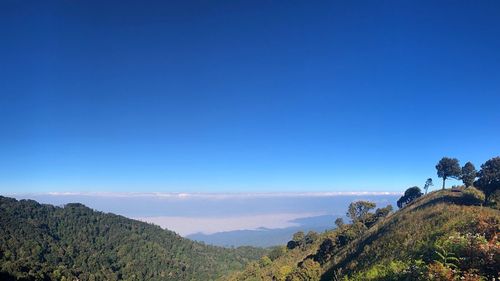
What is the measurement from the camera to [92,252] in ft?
538

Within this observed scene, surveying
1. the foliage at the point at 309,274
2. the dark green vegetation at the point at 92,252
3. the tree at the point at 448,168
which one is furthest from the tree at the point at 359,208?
the dark green vegetation at the point at 92,252

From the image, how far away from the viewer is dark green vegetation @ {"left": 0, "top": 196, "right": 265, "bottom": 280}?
13188cm

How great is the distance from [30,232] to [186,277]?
223 feet

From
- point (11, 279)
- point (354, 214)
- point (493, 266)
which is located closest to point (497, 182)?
point (493, 266)

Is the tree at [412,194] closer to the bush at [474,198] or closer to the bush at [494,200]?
the bush at [474,198]

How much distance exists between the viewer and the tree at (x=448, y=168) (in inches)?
2938

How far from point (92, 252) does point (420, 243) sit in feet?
547

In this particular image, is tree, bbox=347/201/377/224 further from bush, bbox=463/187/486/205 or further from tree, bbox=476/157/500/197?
tree, bbox=476/157/500/197

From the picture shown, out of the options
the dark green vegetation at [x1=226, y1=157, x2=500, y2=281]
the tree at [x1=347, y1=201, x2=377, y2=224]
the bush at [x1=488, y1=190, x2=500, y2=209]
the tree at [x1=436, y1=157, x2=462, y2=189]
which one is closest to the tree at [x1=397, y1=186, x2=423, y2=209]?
the dark green vegetation at [x1=226, y1=157, x2=500, y2=281]

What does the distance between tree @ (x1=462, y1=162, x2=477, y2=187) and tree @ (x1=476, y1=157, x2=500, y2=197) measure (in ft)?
51.4

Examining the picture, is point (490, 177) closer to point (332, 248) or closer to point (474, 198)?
point (474, 198)

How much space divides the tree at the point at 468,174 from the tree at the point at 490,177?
51.4 ft

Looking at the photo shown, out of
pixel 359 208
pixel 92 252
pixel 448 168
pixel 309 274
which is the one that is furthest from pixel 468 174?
pixel 92 252

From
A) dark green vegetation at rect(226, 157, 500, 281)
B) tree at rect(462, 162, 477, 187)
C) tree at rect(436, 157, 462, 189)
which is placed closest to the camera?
dark green vegetation at rect(226, 157, 500, 281)
